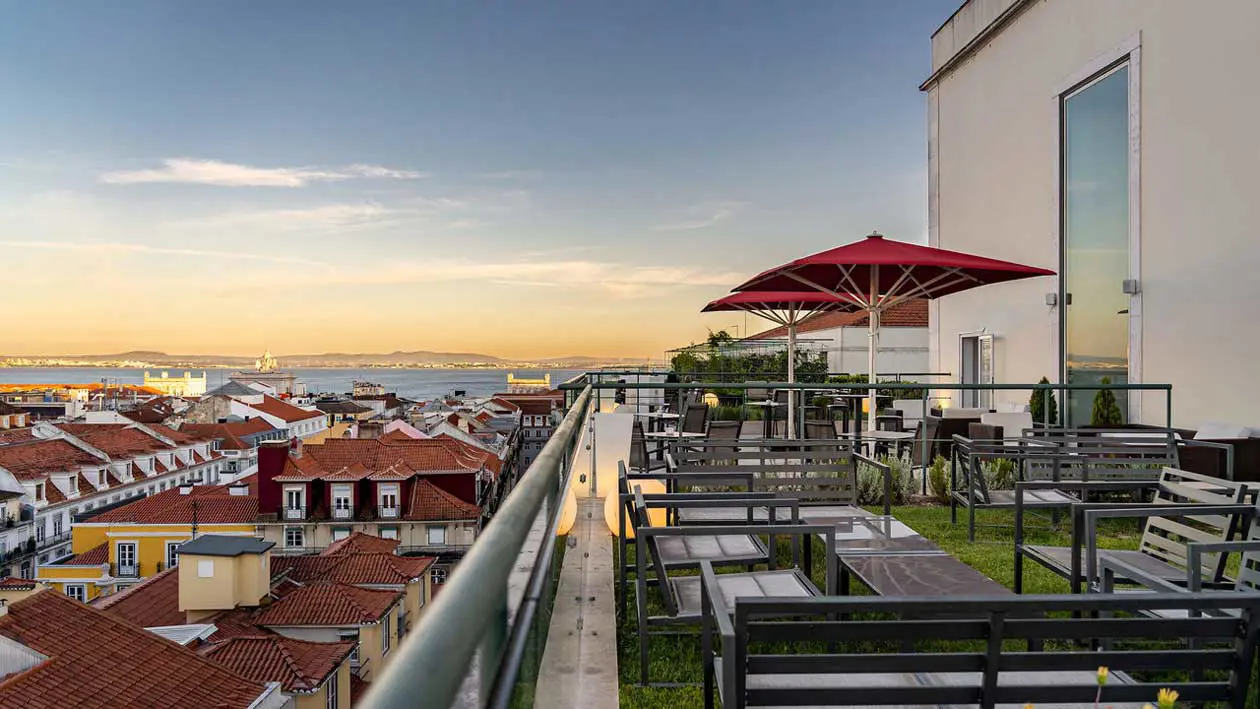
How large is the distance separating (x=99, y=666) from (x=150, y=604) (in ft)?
24.7

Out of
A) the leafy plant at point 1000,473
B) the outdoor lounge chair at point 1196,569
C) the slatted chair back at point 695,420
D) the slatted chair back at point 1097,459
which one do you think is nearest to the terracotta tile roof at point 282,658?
the slatted chair back at point 695,420

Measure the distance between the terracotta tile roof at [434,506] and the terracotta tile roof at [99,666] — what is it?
17922mm

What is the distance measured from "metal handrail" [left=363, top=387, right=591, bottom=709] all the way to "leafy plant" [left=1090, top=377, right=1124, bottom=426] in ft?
35.0

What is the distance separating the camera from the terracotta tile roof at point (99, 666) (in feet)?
61.2

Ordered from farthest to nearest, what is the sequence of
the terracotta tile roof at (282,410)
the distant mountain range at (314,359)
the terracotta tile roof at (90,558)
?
the distant mountain range at (314,359) < the terracotta tile roof at (282,410) < the terracotta tile roof at (90,558)

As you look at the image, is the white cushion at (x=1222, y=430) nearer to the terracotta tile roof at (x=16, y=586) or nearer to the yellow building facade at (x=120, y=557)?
the terracotta tile roof at (x=16, y=586)

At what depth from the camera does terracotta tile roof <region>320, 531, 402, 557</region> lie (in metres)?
31.9

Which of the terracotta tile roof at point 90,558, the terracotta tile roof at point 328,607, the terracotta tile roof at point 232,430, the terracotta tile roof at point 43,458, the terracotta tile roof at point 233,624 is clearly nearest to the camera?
the terracotta tile roof at point 233,624

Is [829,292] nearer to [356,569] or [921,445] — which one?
[921,445]

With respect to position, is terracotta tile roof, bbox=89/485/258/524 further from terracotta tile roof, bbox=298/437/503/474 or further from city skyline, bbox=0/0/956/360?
city skyline, bbox=0/0/956/360

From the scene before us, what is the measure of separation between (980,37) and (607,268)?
42212mm

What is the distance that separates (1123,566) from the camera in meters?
2.58

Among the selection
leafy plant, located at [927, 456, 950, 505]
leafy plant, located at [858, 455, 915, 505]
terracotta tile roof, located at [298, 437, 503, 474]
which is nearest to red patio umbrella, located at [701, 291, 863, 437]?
leafy plant, located at [858, 455, 915, 505]

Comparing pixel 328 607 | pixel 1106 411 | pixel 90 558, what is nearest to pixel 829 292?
pixel 1106 411
